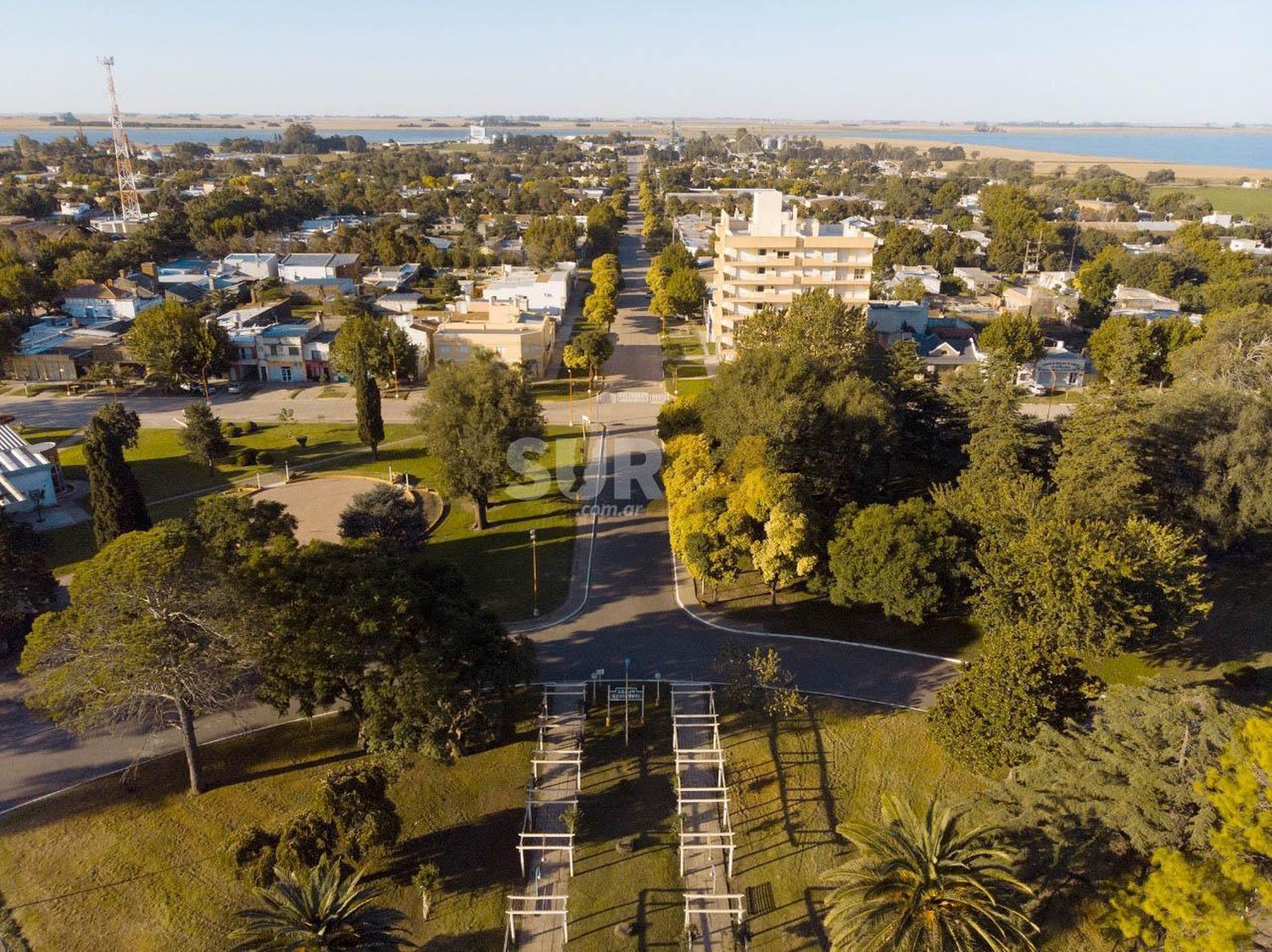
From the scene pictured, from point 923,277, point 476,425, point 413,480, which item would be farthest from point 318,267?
point 923,277

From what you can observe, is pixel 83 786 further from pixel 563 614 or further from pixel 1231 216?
pixel 1231 216

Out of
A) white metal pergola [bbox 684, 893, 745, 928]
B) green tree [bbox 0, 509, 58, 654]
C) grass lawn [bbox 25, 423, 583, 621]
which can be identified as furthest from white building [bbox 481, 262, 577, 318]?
white metal pergola [bbox 684, 893, 745, 928]

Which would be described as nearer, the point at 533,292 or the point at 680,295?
the point at 533,292

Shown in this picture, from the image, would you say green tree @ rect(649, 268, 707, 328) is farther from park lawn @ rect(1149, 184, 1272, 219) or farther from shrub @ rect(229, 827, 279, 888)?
park lawn @ rect(1149, 184, 1272, 219)

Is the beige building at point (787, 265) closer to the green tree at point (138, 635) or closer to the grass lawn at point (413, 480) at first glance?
the grass lawn at point (413, 480)

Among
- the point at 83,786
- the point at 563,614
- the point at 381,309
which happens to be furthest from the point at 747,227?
the point at 83,786

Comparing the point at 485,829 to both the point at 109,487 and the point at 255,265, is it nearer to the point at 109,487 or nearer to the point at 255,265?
the point at 109,487

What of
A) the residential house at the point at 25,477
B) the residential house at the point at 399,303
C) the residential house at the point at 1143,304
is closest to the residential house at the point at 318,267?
the residential house at the point at 399,303
